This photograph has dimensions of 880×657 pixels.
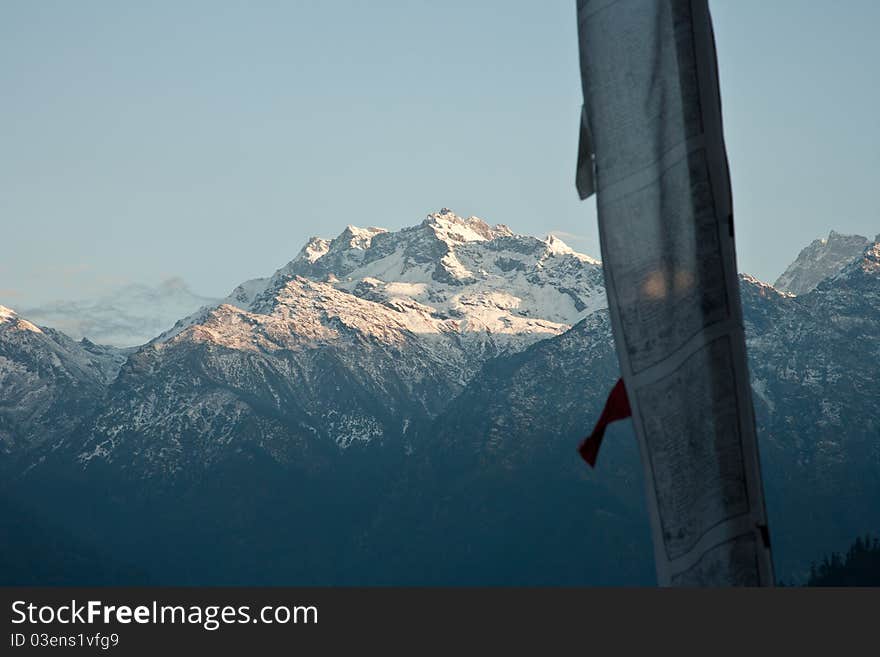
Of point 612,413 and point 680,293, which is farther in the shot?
point 612,413

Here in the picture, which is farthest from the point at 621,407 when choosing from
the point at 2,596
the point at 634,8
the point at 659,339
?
the point at 2,596

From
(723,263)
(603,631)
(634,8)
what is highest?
(634,8)

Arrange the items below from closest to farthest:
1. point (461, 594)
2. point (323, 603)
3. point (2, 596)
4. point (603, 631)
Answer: point (603, 631)
point (461, 594)
point (323, 603)
point (2, 596)

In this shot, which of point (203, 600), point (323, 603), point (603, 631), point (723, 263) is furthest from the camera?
point (203, 600)

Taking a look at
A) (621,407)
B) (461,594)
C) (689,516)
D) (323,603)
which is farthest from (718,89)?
(323,603)

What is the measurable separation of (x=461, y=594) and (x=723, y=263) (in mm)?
5392

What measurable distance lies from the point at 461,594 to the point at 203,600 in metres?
4.15

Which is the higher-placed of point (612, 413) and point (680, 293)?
point (680, 293)

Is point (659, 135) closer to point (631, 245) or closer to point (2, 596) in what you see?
point (631, 245)

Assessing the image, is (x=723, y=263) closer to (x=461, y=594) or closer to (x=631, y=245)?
(x=631, y=245)

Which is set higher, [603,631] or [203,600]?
[203,600]

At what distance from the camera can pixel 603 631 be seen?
11070 mm

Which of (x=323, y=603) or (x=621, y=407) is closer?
(x=621, y=407)

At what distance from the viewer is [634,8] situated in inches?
362
